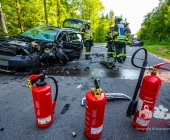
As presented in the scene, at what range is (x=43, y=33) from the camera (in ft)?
17.9

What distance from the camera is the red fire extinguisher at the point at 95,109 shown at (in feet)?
5.57

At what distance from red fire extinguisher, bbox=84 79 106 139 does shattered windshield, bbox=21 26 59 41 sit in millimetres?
4026

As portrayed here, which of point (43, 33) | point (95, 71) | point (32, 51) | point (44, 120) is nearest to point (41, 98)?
point (44, 120)

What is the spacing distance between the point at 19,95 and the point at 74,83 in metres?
1.54

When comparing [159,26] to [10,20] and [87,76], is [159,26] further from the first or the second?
[87,76]

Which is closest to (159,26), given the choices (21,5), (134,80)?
(21,5)

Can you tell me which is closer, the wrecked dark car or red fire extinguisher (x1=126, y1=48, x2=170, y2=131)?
red fire extinguisher (x1=126, y1=48, x2=170, y2=131)

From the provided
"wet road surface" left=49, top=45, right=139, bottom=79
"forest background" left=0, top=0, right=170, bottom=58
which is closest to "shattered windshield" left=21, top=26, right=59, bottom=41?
"wet road surface" left=49, top=45, right=139, bottom=79

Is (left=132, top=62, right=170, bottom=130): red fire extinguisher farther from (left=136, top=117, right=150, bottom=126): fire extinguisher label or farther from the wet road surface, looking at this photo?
the wet road surface

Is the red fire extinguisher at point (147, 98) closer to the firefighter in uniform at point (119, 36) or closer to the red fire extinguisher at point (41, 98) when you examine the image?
the red fire extinguisher at point (41, 98)

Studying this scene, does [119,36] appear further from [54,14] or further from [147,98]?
[54,14]

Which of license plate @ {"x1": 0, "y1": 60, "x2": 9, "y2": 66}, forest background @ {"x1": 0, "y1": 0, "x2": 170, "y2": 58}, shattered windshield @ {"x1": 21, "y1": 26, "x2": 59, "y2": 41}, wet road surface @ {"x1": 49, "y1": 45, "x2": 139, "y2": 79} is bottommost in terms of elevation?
wet road surface @ {"x1": 49, "y1": 45, "x2": 139, "y2": 79}

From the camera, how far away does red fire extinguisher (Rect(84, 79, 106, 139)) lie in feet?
5.57

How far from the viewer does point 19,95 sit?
10.3ft
